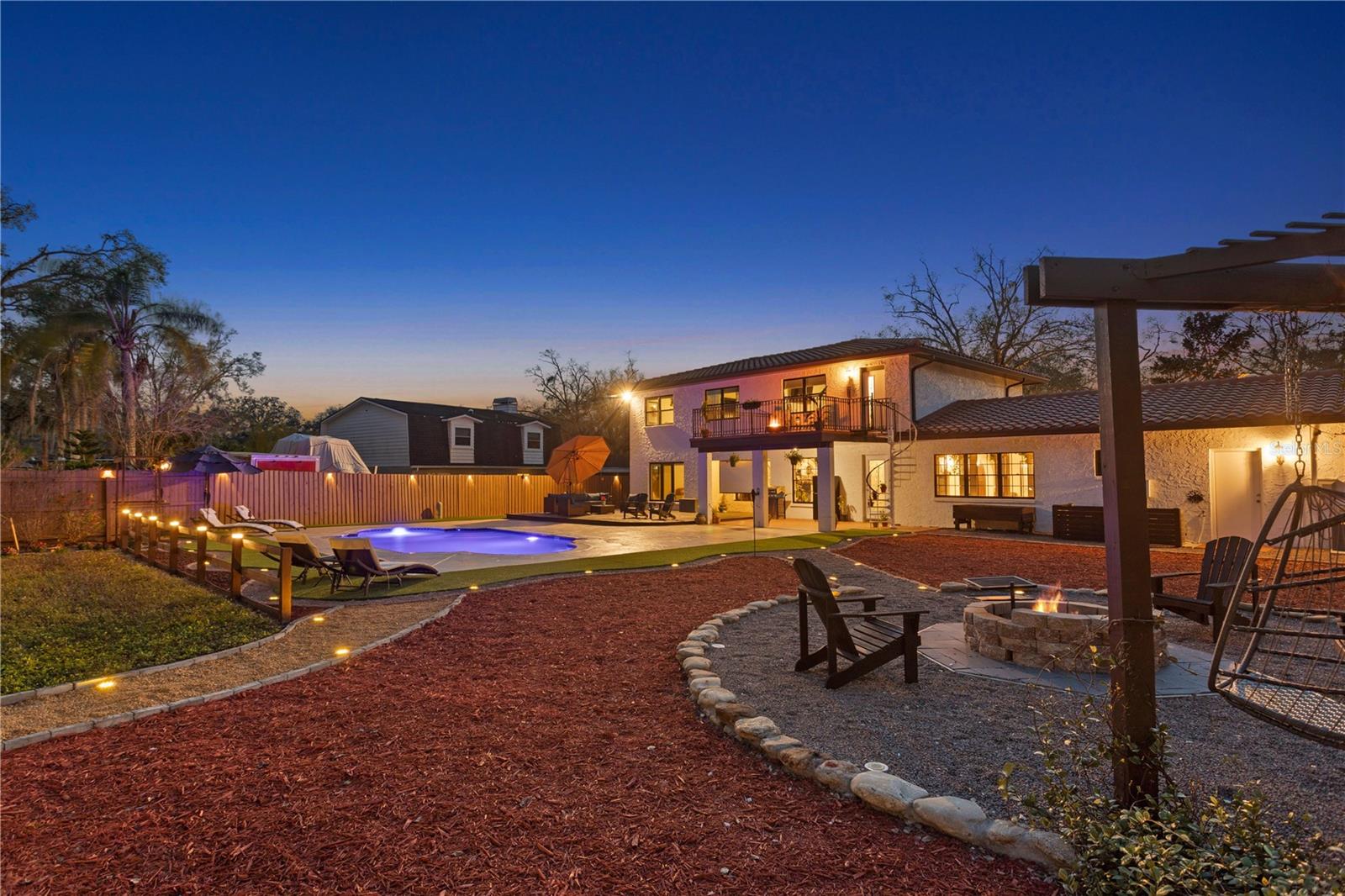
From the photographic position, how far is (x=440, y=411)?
118 feet

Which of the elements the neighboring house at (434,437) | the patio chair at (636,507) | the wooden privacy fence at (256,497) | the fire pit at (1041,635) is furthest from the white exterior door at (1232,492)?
the neighboring house at (434,437)

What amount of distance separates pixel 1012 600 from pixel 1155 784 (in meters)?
3.84

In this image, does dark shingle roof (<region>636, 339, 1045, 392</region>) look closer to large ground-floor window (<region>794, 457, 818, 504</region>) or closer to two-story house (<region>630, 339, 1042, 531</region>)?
two-story house (<region>630, 339, 1042, 531</region>)

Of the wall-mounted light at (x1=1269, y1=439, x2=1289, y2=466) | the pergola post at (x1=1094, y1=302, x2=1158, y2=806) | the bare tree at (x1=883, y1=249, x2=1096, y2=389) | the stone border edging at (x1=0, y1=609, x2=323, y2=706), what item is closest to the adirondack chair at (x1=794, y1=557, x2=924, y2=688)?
the pergola post at (x1=1094, y1=302, x2=1158, y2=806)

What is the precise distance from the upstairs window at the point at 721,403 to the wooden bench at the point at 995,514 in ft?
27.4

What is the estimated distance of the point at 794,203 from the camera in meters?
18.6

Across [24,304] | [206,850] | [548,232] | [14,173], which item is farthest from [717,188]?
[24,304]

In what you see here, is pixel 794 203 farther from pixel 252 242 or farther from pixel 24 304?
pixel 24 304

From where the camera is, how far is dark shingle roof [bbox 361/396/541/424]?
3416cm

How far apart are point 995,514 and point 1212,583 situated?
12351 millimetres

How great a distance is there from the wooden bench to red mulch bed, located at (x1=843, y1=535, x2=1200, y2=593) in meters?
1.89

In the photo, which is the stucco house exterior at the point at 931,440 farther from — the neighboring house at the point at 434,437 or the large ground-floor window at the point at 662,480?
the neighboring house at the point at 434,437

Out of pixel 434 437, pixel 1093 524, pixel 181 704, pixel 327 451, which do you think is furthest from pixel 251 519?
pixel 1093 524

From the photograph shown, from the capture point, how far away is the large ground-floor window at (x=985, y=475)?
18.3 m
